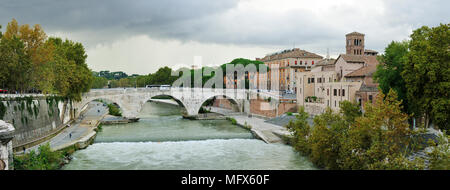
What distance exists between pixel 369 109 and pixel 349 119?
7.73 ft

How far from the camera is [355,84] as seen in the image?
28719 mm

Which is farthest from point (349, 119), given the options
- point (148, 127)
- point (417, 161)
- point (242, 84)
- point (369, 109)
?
point (242, 84)

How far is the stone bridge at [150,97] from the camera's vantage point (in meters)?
34.8

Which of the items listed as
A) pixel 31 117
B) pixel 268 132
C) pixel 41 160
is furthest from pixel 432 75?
pixel 31 117

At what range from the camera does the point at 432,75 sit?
16.5 metres

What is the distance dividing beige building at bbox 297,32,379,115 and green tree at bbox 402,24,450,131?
913cm

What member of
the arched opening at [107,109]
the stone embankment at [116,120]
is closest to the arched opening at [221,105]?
the arched opening at [107,109]

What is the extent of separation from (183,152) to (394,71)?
513 inches

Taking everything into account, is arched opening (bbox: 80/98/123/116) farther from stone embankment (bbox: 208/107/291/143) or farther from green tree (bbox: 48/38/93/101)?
stone embankment (bbox: 208/107/291/143)

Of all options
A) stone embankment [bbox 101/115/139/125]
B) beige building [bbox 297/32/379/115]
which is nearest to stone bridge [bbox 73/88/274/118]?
stone embankment [bbox 101/115/139/125]

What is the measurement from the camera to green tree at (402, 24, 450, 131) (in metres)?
16.2

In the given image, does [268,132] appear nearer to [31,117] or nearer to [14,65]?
[31,117]
